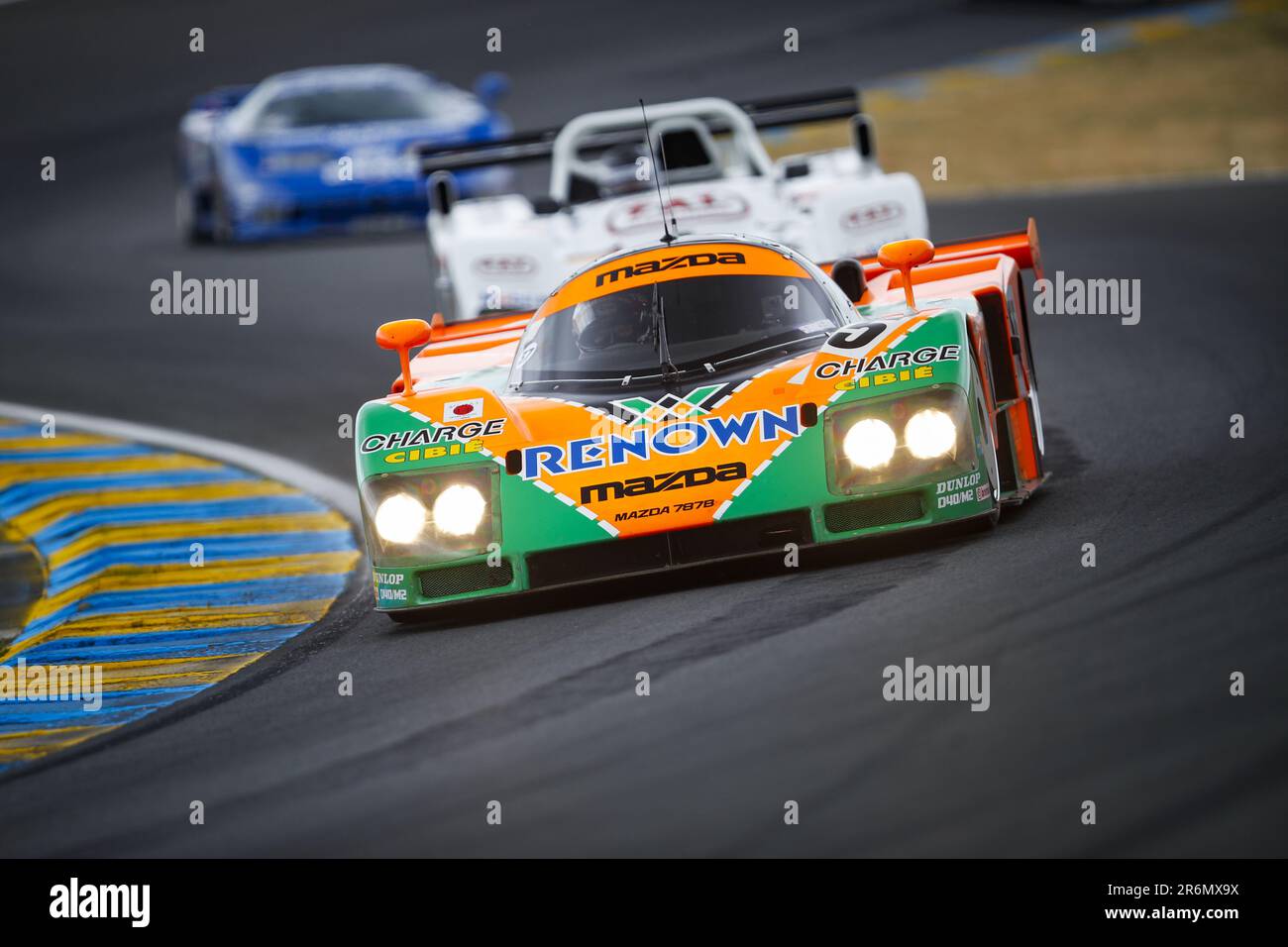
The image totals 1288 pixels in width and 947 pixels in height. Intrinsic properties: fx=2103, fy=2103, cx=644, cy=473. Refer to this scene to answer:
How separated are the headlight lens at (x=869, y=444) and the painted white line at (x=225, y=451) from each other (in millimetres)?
3397

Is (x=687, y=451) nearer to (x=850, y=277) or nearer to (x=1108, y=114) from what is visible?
(x=850, y=277)

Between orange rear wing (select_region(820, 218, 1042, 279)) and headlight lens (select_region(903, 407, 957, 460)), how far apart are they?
2353 millimetres

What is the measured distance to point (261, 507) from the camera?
10008 millimetres

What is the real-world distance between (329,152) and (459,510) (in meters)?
10.9

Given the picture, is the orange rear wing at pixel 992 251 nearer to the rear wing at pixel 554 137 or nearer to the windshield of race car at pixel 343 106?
the rear wing at pixel 554 137

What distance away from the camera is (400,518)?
6.89 meters

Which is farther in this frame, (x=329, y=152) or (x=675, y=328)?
(x=329, y=152)

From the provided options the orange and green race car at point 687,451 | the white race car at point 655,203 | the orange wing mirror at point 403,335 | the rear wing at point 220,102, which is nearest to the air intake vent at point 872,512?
the orange and green race car at point 687,451

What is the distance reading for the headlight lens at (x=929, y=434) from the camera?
6.67 meters

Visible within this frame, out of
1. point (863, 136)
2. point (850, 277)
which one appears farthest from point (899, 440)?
point (863, 136)

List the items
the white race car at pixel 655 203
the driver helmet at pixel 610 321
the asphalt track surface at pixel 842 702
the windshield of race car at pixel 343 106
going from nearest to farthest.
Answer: the asphalt track surface at pixel 842 702 → the driver helmet at pixel 610 321 → the white race car at pixel 655 203 → the windshield of race car at pixel 343 106

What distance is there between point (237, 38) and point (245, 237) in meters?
14.2
